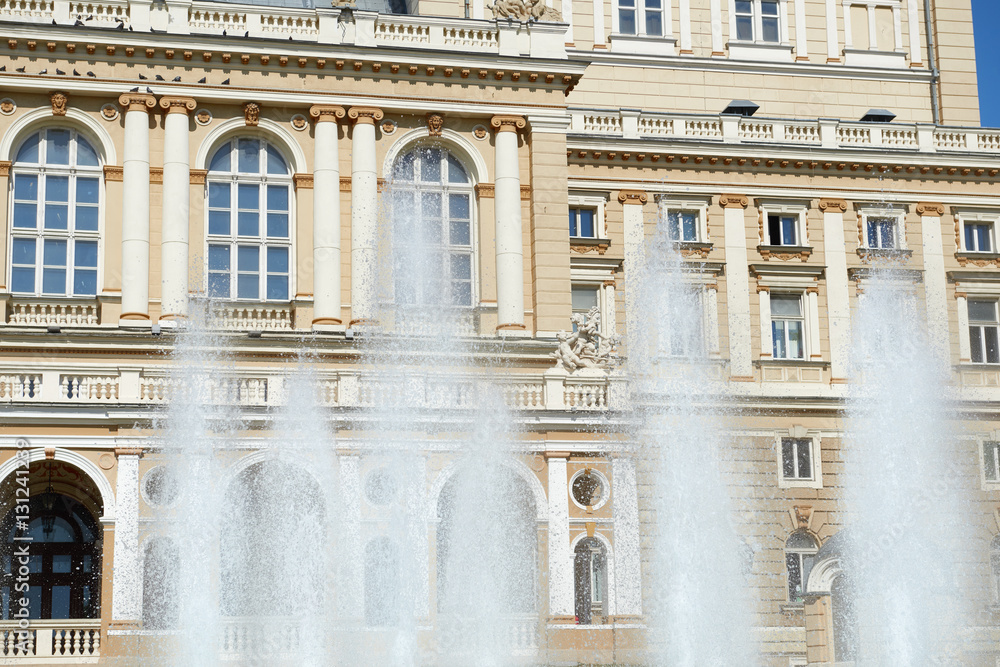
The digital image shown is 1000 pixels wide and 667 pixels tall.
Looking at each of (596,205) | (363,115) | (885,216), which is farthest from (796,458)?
(363,115)

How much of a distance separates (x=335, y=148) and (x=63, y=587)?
13.4 metres

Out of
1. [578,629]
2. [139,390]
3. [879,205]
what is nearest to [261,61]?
[139,390]

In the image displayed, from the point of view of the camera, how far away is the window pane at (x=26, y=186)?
125 feet

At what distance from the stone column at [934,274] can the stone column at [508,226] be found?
14.7 m

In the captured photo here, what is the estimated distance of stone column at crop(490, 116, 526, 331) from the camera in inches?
1559

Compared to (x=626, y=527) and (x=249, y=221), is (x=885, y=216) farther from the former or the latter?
(x=249, y=221)

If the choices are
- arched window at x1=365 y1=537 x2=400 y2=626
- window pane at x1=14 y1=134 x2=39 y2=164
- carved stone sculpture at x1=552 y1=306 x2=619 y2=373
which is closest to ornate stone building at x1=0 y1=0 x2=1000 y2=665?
window pane at x1=14 y1=134 x2=39 y2=164

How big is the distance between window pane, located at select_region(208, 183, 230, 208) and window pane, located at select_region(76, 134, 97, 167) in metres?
3.07

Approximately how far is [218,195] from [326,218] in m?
3.04

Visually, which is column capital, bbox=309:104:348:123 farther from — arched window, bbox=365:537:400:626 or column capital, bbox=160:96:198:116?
arched window, bbox=365:537:400:626

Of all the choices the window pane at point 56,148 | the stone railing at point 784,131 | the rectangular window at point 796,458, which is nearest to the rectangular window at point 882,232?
the stone railing at point 784,131

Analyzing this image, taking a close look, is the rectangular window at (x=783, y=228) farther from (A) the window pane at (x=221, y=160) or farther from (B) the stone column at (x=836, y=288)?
(A) the window pane at (x=221, y=160)

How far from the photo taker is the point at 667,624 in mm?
29875

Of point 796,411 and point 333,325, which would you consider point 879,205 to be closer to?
point 796,411
